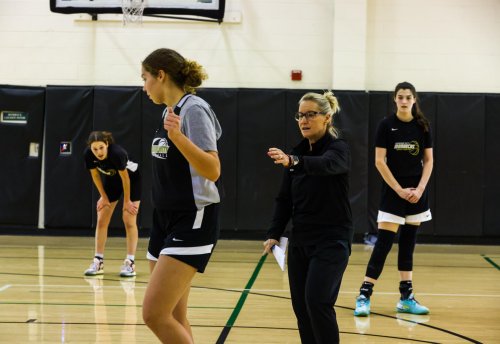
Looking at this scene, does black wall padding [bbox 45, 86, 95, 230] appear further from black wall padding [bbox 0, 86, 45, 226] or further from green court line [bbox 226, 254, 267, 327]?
green court line [bbox 226, 254, 267, 327]

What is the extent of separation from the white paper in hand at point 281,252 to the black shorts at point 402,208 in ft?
7.26

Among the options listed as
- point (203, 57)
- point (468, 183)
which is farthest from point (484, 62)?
point (203, 57)

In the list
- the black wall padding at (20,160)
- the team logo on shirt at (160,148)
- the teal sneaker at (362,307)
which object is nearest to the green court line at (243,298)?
the teal sneaker at (362,307)

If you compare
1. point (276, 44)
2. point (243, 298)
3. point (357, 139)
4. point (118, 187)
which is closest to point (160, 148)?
point (243, 298)

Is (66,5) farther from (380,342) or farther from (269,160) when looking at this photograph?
(380,342)

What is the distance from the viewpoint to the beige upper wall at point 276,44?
425 inches

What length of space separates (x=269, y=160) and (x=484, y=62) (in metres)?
Answer: 3.44

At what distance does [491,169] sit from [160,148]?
27.0 ft

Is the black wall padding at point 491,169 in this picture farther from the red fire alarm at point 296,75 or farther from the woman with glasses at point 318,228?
the woman with glasses at point 318,228

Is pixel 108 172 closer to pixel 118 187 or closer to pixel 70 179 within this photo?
pixel 118 187

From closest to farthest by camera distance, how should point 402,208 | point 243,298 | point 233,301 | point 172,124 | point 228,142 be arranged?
point 172,124 → point 402,208 → point 233,301 → point 243,298 → point 228,142

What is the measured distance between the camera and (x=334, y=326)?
362 cm

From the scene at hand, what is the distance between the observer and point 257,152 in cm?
1066

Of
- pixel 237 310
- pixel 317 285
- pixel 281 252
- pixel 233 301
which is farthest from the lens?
pixel 233 301
